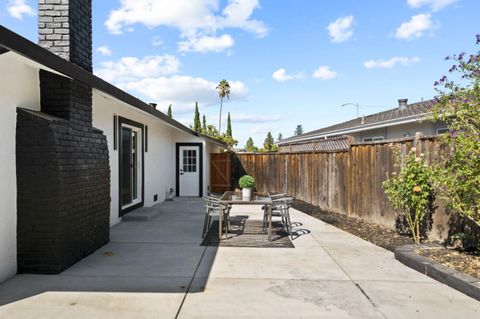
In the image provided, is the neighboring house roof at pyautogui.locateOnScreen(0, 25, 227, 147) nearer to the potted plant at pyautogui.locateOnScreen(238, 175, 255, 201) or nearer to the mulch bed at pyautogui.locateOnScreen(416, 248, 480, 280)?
the potted plant at pyautogui.locateOnScreen(238, 175, 255, 201)

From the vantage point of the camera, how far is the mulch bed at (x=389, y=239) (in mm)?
4255

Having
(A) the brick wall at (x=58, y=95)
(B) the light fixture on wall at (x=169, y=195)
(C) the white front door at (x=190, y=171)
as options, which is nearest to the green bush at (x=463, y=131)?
(A) the brick wall at (x=58, y=95)

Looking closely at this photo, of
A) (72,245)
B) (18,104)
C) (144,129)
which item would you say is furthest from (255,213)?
(18,104)

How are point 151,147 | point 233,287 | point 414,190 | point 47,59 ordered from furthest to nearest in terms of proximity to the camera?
point 151,147 < point 414,190 < point 233,287 < point 47,59

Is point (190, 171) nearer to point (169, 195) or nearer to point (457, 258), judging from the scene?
point (169, 195)

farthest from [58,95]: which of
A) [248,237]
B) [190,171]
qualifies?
[190,171]

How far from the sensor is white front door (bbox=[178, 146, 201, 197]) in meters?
13.7

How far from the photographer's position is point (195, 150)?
13781 millimetres

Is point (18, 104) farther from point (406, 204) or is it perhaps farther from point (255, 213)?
point (255, 213)

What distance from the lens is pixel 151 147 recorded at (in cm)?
1029

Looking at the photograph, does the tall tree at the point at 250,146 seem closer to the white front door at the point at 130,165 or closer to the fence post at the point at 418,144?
the white front door at the point at 130,165

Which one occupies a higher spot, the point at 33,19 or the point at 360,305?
the point at 33,19

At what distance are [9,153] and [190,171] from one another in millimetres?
9835

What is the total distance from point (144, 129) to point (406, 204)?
6887 millimetres
